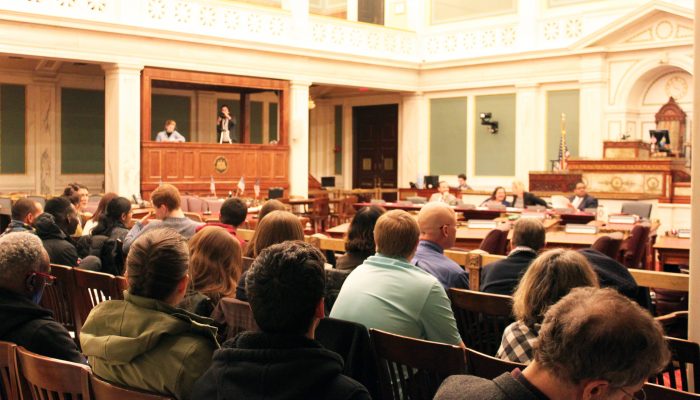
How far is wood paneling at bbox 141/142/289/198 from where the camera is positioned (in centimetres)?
1470

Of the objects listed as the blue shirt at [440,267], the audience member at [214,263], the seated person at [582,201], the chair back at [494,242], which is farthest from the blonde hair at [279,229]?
the seated person at [582,201]

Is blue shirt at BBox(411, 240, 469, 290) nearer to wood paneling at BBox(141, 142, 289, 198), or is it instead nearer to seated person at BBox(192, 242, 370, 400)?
seated person at BBox(192, 242, 370, 400)

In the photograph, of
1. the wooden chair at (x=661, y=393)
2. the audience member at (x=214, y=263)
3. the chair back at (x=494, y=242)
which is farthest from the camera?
the chair back at (x=494, y=242)

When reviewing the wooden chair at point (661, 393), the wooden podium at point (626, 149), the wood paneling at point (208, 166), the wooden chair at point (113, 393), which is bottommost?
the wooden chair at point (113, 393)

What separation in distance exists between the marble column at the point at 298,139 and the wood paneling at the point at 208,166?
154mm

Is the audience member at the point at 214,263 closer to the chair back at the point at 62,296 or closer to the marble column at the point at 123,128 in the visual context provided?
the chair back at the point at 62,296

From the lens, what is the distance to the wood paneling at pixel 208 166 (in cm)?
1470

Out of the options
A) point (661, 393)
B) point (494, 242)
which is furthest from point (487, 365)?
point (494, 242)

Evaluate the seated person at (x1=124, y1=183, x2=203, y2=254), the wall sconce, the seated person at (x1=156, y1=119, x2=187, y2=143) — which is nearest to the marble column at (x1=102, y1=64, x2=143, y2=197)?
the seated person at (x1=156, y1=119, x2=187, y2=143)

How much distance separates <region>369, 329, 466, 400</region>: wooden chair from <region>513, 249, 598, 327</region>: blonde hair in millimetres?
308

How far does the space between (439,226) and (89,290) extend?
2101 mm

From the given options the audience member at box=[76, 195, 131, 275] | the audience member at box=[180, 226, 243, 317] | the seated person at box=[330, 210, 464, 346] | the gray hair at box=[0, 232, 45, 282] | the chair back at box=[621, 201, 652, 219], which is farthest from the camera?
the chair back at box=[621, 201, 652, 219]

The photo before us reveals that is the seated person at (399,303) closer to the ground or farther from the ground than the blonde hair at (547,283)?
closer to the ground

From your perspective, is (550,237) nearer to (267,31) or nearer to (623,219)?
(623,219)
